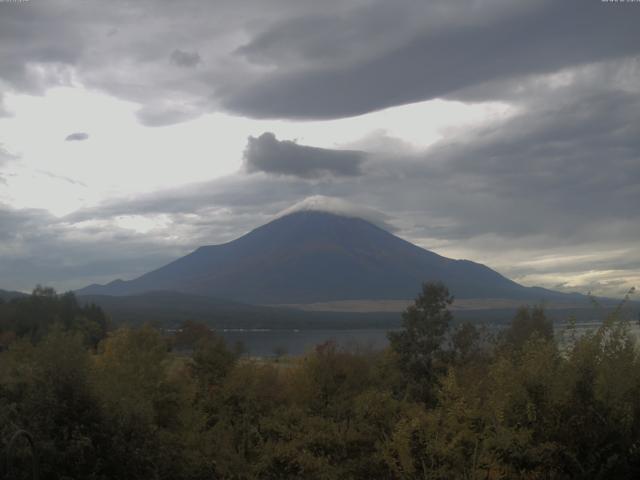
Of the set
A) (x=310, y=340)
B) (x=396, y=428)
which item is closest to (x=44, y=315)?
Result: (x=310, y=340)

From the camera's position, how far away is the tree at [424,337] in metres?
32.1

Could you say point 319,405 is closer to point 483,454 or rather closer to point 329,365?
point 329,365

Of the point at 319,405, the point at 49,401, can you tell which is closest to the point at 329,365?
the point at 319,405

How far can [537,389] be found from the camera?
39.9 feet

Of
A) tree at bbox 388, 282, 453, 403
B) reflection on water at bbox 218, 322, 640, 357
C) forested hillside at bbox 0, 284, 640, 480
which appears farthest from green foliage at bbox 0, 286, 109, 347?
forested hillside at bbox 0, 284, 640, 480

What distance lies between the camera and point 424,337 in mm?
33719

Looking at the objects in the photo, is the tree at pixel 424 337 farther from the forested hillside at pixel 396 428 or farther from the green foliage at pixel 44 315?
the green foliage at pixel 44 315

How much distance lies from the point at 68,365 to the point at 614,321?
32.1 ft

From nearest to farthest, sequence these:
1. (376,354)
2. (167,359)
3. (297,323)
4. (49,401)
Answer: (49,401) → (167,359) → (376,354) → (297,323)

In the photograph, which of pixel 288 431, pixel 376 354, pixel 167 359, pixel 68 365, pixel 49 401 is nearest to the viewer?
pixel 49 401

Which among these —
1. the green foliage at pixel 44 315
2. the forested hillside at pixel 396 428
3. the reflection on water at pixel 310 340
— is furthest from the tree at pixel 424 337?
the green foliage at pixel 44 315

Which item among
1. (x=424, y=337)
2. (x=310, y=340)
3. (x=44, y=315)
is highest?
(x=44, y=315)

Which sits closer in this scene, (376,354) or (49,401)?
(49,401)

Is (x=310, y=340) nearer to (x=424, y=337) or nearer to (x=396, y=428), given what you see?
(x=424, y=337)
